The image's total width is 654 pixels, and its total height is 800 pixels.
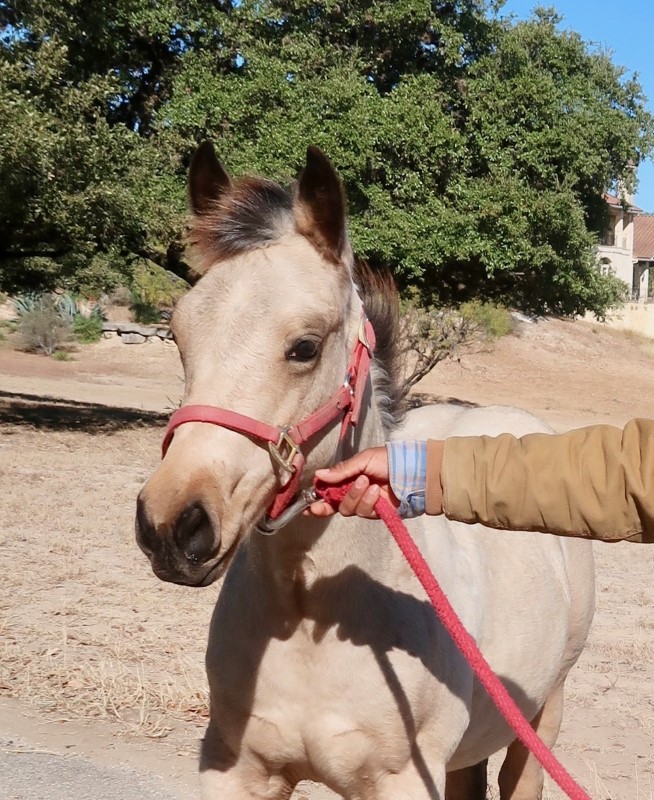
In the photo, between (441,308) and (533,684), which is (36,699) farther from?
(441,308)

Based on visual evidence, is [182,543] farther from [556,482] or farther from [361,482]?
A: [556,482]

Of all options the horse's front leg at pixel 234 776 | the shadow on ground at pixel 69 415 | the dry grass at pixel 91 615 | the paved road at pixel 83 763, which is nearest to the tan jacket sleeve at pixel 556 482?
the horse's front leg at pixel 234 776

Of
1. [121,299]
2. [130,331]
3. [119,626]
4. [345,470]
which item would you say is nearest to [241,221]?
[345,470]

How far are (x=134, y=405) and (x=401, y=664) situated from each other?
15.9 metres

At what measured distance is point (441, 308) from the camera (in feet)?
50.8

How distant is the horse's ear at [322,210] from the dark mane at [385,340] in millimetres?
457

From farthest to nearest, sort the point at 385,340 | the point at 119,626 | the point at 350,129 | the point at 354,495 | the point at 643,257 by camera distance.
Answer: the point at 643,257 → the point at 350,129 → the point at 119,626 → the point at 385,340 → the point at 354,495

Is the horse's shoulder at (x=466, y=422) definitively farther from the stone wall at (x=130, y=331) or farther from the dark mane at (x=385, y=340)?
the stone wall at (x=130, y=331)

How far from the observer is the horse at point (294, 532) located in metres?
1.97

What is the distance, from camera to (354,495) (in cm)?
217

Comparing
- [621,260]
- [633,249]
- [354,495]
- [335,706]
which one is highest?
[633,249]

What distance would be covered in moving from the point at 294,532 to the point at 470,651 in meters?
0.52

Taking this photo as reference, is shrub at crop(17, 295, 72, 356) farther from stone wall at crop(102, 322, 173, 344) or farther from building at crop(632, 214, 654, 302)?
building at crop(632, 214, 654, 302)

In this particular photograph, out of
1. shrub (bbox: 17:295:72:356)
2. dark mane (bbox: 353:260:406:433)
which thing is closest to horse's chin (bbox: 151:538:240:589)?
dark mane (bbox: 353:260:406:433)
